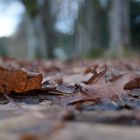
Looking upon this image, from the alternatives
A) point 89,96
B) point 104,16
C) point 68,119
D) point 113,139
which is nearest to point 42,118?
point 68,119

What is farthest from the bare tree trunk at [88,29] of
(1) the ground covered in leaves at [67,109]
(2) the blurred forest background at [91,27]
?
(1) the ground covered in leaves at [67,109]

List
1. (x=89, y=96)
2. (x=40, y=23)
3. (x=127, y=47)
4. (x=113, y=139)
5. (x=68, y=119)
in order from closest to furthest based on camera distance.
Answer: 1. (x=113, y=139)
2. (x=68, y=119)
3. (x=89, y=96)
4. (x=127, y=47)
5. (x=40, y=23)

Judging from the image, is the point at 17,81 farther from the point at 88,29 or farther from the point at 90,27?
the point at 88,29

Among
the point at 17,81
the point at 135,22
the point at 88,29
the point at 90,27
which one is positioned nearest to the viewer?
the point at 17,81

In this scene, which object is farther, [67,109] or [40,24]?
[40,24]

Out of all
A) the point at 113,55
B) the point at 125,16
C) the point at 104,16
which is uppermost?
the point at 104,16

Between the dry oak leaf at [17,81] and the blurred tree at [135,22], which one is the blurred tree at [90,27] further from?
the dry oak leaf at [17,81]

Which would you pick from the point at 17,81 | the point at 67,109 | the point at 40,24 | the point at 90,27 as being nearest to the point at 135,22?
the point at 90,27

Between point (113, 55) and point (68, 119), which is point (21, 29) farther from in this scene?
point (68, 119)
